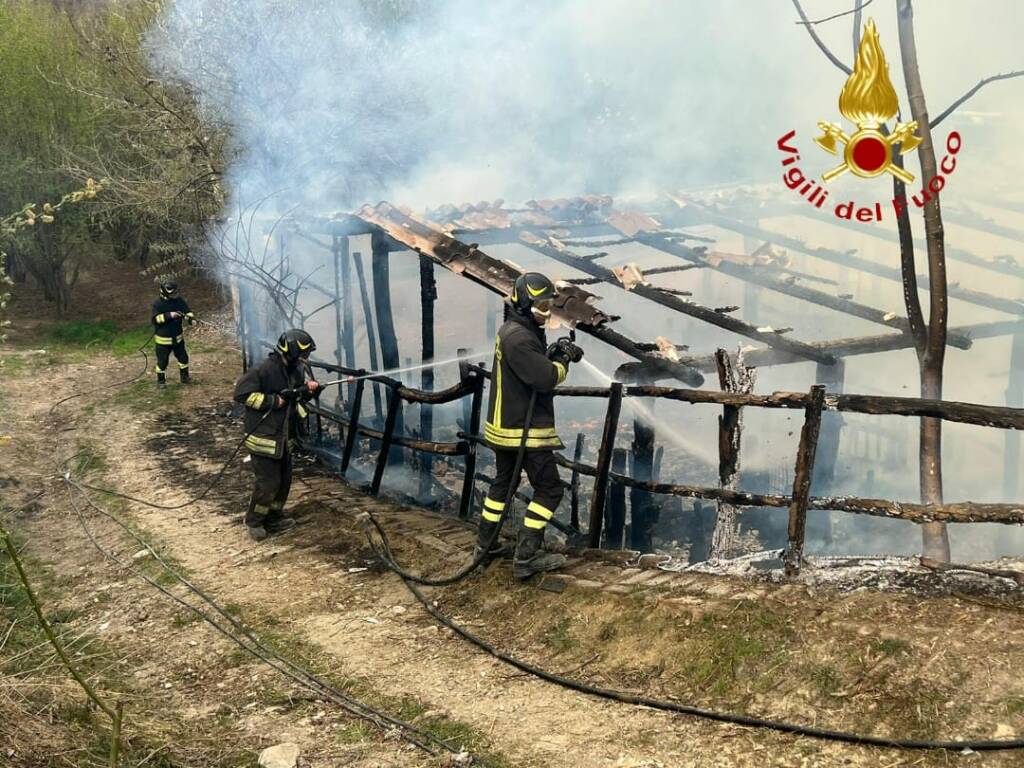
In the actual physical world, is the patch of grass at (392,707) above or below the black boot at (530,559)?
below

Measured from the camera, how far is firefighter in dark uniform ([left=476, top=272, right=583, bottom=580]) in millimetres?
5211

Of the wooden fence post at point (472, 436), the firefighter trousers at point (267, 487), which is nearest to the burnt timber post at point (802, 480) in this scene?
the wooden fence post at point (472, 436)

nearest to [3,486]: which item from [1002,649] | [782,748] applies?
[782,748]

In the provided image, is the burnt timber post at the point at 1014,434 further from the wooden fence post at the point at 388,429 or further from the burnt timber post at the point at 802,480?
the wooden fence post at the point at 388,429

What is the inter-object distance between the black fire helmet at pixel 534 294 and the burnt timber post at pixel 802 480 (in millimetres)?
1576

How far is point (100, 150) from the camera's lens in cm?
1827

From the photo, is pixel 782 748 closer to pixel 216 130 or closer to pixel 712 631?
pixel 712 631

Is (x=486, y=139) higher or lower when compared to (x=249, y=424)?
higher

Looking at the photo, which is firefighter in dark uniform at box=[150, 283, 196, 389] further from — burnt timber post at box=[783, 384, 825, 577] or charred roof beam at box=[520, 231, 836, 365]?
burnt timber post at box=[783, 384, 825, 577]

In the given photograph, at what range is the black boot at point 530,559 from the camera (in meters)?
5.38

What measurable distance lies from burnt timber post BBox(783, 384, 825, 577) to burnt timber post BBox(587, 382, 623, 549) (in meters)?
1.15

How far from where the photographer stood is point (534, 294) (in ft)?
17.2

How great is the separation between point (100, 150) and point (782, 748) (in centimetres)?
1846

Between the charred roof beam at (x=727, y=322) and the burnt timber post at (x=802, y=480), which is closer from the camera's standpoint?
the burnt timber post at (x=802, y=480)
